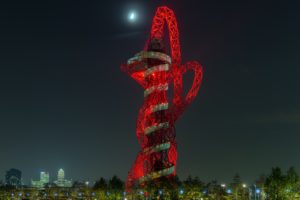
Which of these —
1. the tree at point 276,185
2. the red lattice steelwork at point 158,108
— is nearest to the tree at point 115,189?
the red lattice steelwork at point 158,108

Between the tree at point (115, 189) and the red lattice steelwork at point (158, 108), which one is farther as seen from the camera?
the tree at point (115, 189)

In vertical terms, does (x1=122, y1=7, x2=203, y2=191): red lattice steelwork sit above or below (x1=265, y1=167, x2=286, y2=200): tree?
above

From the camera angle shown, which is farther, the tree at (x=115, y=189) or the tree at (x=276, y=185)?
the tree at (x=115, y=189)

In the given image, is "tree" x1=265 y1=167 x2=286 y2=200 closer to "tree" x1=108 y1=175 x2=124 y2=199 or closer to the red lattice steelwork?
the red lattice steelwork

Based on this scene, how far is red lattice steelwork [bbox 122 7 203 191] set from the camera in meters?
60.3

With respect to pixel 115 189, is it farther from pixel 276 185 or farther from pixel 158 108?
pixel 276 185

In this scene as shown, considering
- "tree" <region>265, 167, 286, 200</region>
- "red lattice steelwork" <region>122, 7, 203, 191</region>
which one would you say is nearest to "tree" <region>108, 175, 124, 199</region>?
"red lattice steelwork" <region>122, 7, 203, 191</region>

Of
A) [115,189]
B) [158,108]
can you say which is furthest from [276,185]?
[115,189]

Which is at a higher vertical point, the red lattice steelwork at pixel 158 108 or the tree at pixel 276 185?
the red lattice steelwork at pixel 158 108

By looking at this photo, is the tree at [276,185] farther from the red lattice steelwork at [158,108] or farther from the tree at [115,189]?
the tree at [115,189]

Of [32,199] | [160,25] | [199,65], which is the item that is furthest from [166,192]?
[32,199]

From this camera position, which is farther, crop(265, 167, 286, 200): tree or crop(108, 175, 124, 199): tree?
crop(108, 175, 124, 199): tree

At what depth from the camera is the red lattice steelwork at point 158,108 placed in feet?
198

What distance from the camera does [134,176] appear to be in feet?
201
